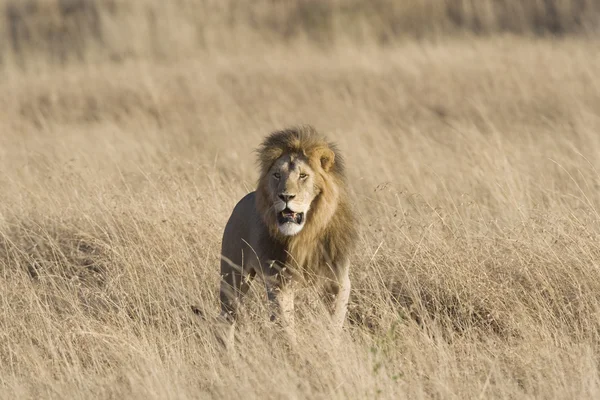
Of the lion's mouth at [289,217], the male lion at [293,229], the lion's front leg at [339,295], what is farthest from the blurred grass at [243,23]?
the lion's mouth at [289,217]

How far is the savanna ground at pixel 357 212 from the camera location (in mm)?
4777

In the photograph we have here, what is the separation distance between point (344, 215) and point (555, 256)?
147cm

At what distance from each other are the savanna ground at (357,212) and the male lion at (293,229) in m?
0.18

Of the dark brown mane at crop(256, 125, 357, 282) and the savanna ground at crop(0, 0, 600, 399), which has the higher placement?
the dark brown mane at crop(256, 125, 357, 282)

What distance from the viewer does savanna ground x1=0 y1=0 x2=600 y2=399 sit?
4777mm

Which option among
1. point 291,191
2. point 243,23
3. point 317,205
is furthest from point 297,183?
point 243,23

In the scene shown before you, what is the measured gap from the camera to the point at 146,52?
66.4 ft

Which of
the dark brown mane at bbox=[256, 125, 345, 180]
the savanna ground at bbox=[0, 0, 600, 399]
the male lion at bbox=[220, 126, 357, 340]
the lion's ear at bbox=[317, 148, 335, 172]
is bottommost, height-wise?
the savanna ground at bbox=[0, 0, 600, 399]

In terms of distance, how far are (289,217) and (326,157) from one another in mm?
399

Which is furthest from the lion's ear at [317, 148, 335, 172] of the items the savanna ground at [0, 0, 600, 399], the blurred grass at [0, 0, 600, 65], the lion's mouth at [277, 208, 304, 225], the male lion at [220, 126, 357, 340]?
the blurred grass at [0, 0, 600, 65]

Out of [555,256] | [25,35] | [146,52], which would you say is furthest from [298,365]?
[25,35]

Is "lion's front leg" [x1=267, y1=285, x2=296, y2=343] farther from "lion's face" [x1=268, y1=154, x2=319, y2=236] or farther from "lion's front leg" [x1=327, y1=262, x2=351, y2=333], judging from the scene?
"lion's face" [x1=268, y1=154, x2=319, y2=236]

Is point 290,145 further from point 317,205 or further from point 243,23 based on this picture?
point 243,23

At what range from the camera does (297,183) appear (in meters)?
4.74
